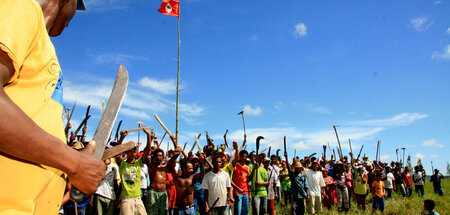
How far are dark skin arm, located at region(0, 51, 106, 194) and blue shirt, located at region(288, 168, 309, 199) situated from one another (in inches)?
416

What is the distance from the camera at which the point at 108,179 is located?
7.95 meters

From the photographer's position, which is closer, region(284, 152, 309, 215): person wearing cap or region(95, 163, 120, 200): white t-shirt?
region(95, 163, 120, 200): white t-shirt

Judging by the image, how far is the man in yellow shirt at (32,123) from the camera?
2.93 feet

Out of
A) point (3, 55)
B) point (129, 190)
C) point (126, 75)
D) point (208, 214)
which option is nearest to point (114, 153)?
point (126, 75)

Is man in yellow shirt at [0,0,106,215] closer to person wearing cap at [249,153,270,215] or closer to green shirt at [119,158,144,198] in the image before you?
green shirt at [119,158,144,198]

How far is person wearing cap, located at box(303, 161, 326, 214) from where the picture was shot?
11656mm

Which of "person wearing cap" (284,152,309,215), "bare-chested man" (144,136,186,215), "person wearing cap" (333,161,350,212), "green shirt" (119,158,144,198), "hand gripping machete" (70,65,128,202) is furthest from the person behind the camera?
"person wearing cap" (333,161,350,212)

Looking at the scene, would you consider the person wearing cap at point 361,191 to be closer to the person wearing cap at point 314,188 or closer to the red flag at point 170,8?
the person wearing cap at point 314,188

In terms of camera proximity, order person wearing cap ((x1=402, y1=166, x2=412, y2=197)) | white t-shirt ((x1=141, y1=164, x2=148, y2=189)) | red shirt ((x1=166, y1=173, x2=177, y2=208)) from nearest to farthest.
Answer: red shirt ((x1=166, y1=173, x2=177, y2=208)), white t-shirt ((x1=141, y1=164, x2=148, y2=189)), person wearing cap ((x1=402, y1=166, x2=412, y2=197))

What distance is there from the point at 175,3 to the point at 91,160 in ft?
52.6

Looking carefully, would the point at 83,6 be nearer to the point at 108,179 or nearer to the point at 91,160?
the point at 91,160

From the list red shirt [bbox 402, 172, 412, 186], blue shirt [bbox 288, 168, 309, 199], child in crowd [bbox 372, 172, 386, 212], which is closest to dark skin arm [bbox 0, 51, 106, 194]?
blue shirt [bbox 288, 168, 309, 199]

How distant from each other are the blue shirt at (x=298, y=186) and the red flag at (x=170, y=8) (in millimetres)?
9876

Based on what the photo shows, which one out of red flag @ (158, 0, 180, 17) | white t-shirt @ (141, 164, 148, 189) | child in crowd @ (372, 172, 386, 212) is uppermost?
red flag @ (158, 0, 180, 17)
